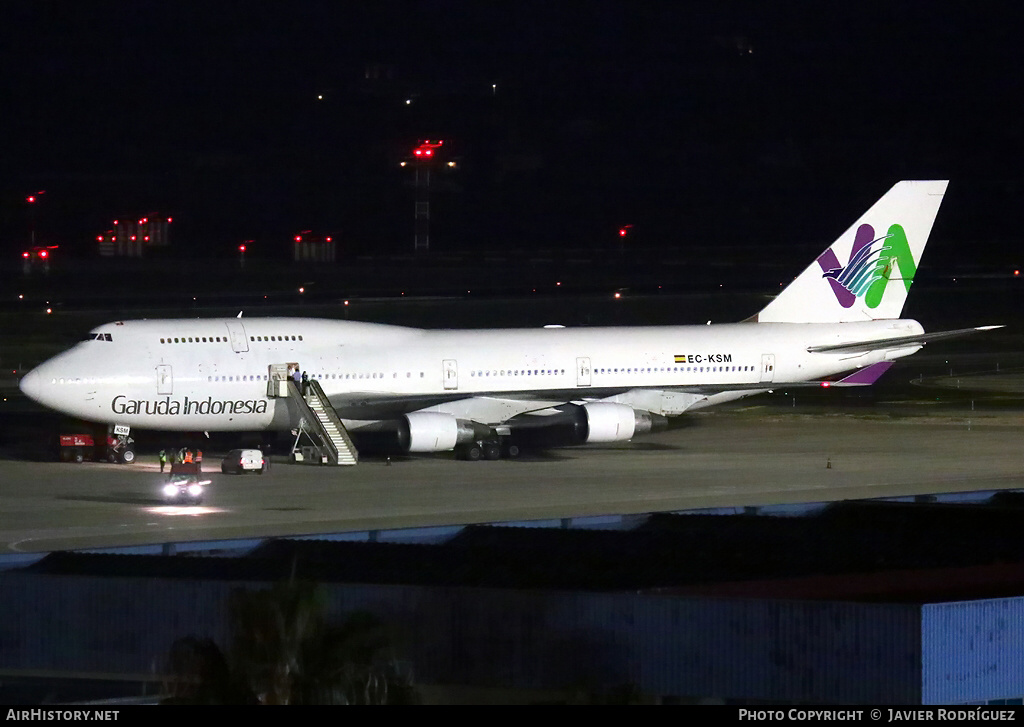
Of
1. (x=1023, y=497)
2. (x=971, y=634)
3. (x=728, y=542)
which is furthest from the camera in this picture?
(x=1023, y=497)

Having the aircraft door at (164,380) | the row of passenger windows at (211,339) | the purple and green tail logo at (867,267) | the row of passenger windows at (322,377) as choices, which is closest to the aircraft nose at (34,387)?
the row of passenger windows at (211,339)

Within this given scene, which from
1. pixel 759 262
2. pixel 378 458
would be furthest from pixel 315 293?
pixel 378 458

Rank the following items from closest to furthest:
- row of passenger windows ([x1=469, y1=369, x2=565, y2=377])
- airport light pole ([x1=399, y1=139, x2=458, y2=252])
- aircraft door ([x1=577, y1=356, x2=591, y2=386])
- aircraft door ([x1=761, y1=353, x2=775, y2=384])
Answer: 1. row of passenger windows ([x1=469, y1=369, x2=565, y2=377])
2. aircraft door ([x1=577, y1=356, x2=591, y2=386])
3. aircraft door ([x1=761, y1=353, x2=775, y2=384])
4. airport light pole ([x1=399, y1=139, x2=458, y2=252])

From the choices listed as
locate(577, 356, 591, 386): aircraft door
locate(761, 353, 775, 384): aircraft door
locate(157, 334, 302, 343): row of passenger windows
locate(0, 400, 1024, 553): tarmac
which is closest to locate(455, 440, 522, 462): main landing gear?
locate(0, 400, 1024, 553): tarmac

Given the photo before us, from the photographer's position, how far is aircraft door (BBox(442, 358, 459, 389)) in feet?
181

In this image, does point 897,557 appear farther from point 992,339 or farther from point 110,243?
point 110,243

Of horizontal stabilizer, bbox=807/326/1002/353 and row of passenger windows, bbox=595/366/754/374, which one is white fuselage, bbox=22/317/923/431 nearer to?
row of passenger windows, bbox=595/366/754/374

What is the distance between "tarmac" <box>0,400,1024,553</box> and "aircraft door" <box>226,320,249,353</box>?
12.0 ft

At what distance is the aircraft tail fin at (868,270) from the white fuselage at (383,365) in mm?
1331

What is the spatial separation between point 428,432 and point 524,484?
514 cm

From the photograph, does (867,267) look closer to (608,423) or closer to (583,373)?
(583,373)

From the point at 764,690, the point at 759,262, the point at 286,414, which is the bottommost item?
the point at 764,690

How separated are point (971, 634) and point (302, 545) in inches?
514

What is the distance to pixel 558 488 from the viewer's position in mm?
47031
